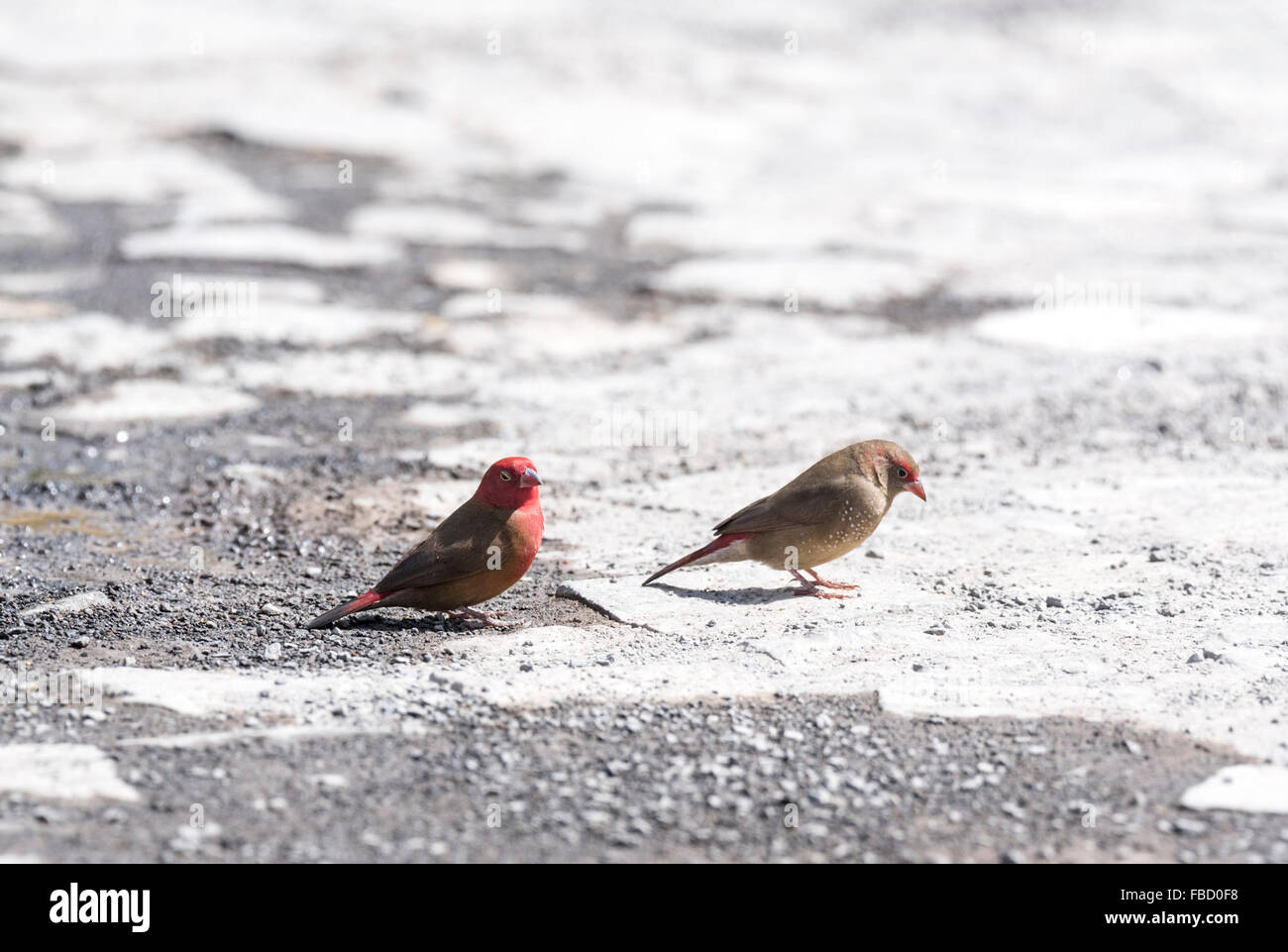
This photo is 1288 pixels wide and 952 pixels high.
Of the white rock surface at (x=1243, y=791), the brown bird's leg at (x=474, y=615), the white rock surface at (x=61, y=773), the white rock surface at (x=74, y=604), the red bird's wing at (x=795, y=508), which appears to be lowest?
the white rock surface at (x=1243, y=791)

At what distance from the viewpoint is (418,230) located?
10.4 meters

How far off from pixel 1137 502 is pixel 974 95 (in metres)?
9.52

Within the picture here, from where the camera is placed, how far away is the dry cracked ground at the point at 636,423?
12.0ft

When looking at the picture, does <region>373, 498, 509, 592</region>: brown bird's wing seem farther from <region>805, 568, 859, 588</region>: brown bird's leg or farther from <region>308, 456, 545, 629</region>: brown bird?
<region>805, 568, 859, 588</region>: brown bird's leg

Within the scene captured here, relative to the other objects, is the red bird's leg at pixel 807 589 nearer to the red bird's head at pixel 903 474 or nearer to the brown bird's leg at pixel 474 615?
the red bird's head at pixel 903 474

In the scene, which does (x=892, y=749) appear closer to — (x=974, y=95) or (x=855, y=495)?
(x=855, y=495)

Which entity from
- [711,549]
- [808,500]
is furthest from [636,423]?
[808,500]

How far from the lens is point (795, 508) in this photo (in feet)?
16.2

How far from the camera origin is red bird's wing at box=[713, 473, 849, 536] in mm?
4926

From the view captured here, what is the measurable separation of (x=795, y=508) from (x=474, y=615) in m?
Result: 1.15

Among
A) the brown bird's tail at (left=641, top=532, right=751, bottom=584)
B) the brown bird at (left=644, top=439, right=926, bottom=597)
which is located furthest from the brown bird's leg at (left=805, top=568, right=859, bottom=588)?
the brown bird's tail at (left=641, top=532, right=751, bottom=584)

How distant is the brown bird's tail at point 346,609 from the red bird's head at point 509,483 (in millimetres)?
470

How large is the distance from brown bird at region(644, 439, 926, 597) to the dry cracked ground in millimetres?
200

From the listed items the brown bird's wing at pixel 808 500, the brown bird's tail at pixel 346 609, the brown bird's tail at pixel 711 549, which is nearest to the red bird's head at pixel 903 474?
the brown bird's wing at pixel 808 500
